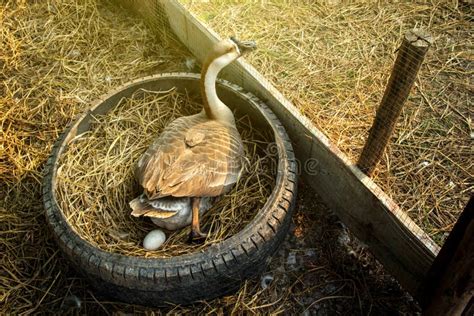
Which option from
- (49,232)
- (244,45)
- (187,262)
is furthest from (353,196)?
(49,232)

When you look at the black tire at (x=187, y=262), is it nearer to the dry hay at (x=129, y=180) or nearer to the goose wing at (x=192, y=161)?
the dry hay at (x=129, y=180)

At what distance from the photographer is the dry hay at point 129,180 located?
263cm

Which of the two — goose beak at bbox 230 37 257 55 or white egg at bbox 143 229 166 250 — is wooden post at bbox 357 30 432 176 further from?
white egg at bbox 143 229 166 250

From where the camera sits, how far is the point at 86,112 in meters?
3.06

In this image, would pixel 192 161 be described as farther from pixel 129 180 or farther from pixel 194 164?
pixel 129 180

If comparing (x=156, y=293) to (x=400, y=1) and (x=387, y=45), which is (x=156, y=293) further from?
(x=400, y=1)

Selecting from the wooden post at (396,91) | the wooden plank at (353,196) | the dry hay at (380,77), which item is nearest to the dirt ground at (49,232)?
the wooden plank at (353,196)

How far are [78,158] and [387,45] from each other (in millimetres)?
2900

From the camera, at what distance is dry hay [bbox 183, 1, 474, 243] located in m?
2.94

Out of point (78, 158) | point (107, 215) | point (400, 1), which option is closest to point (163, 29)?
point (78, 158)

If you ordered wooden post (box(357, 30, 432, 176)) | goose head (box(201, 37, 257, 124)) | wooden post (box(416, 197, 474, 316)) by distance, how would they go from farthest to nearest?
goose head (box(201, 37, 257, 124)) → wooden post (box(357, 30, 432, 176)) → wooden post (box(416, 197, 474, 316))

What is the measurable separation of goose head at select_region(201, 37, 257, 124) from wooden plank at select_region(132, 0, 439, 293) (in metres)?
0.32

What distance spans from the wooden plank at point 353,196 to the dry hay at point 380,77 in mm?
331

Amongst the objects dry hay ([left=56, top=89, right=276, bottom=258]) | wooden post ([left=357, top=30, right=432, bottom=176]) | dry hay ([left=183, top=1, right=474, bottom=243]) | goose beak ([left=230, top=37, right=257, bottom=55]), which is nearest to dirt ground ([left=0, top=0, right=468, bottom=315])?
dry hay ([left=56, top=89, right=276, bottom=258])
